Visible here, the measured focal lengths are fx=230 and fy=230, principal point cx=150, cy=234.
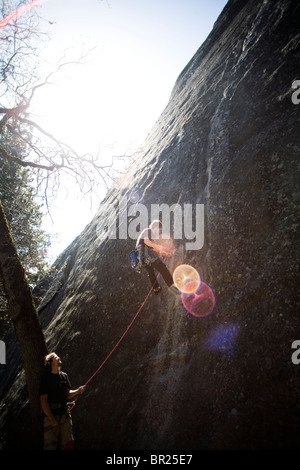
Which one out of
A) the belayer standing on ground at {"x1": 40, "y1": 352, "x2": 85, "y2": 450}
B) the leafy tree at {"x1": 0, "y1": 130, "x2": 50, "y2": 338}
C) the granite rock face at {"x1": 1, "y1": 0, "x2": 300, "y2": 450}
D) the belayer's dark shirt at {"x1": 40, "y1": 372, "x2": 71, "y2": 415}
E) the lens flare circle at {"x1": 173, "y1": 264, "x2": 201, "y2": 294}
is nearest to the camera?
the granite rock face at {"x1": 1, "y1": 0, "x2": 300, "y2": 450}

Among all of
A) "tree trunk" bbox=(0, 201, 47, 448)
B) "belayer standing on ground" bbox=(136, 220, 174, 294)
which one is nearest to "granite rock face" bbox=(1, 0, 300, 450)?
"belayer standing on ground" bbox=(136, 220, 174, 294)

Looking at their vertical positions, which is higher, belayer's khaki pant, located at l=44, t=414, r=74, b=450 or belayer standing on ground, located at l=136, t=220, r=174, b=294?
belayer standing on ground, located at l=136, t=220, r=174, b=294

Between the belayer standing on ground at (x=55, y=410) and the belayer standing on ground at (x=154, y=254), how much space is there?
9.03 ft

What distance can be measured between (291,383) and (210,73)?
10.1 m

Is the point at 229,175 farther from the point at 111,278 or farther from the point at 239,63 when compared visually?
the point at 111,278

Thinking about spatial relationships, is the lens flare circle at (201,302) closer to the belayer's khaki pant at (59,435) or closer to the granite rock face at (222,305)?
the granite rock face at (222,305)

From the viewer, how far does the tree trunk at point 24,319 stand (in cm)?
470

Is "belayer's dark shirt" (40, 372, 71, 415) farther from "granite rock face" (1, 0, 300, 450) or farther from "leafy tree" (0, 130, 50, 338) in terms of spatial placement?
"leafy tree" (0, 130, 50, 338)

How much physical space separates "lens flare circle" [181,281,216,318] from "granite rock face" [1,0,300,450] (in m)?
0.12

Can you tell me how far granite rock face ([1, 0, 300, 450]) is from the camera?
3.40 metres

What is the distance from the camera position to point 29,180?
59.1ft

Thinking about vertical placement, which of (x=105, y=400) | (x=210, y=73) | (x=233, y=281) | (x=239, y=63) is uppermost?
(x=210, y=73)

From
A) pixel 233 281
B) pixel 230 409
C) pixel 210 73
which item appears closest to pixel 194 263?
pixel 233 281

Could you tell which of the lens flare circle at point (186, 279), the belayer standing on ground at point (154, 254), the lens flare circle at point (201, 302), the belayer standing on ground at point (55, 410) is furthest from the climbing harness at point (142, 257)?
the belayer standing on ground at point (55, 410)
